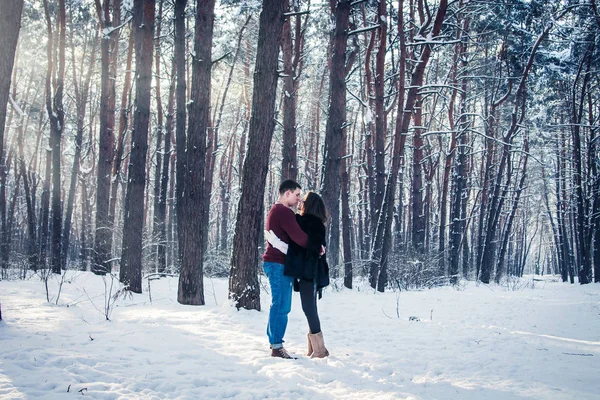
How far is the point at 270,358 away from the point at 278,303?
1.86ft

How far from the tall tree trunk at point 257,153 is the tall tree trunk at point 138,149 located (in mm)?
3498

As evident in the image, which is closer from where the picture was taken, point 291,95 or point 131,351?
point 131,351

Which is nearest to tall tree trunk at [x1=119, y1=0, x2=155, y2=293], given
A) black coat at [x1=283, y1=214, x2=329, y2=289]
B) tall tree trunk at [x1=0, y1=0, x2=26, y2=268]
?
tall tree trunk at [x1=0, y1=0, x2=26, y2=268]

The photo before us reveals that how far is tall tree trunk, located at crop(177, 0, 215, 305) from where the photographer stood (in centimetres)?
786

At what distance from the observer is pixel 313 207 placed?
453 cm

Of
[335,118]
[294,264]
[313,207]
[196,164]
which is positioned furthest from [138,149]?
[294,264]

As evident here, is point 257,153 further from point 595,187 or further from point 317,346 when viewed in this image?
point 595,187

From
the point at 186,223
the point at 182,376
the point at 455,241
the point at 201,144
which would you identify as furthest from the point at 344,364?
the point at 455,241

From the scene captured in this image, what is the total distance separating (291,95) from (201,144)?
5.51 m

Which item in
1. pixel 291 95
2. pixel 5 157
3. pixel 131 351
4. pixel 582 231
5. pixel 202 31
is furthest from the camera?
pixel 5 157

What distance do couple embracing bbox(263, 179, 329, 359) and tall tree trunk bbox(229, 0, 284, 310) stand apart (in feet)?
7.65

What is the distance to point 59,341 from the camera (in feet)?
14.5

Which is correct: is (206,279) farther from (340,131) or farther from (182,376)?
(182,376)

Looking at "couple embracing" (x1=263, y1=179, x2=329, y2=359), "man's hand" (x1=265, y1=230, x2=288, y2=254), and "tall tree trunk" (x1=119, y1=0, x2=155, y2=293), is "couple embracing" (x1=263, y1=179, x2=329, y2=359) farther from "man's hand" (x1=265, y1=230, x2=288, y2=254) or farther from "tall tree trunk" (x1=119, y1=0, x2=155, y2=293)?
"tall tree trunk" (x1=119, y1=0, x2=155, y2=293)
